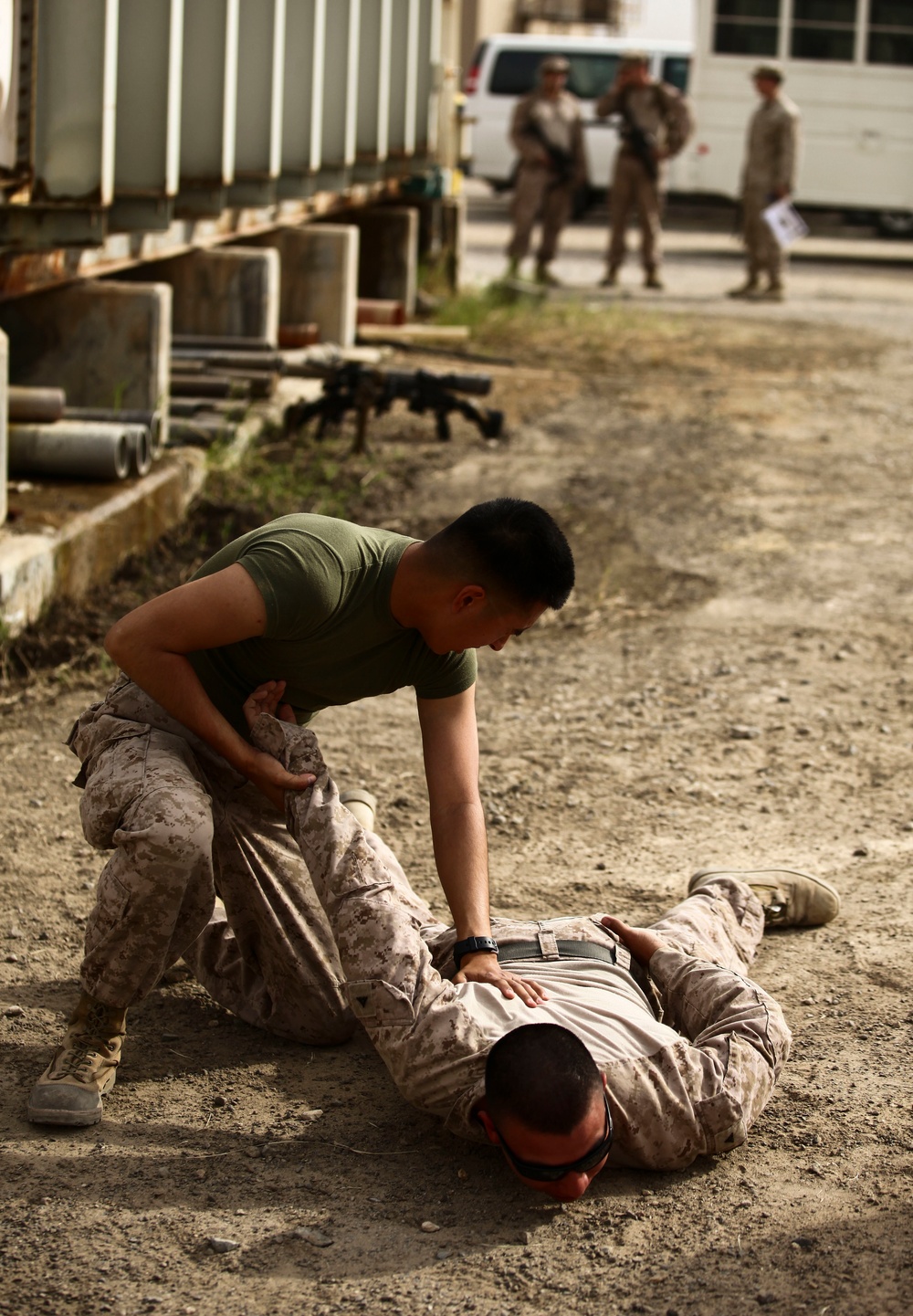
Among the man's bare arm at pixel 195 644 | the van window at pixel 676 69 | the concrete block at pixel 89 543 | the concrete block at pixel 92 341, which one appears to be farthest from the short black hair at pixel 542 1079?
the van window at pixel 676 69

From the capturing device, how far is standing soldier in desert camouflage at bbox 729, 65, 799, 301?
1521 cm

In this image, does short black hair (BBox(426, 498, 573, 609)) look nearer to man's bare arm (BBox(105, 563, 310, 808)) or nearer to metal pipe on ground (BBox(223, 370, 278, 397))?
man's bare arm (BBox(105, 563, 310, 808))

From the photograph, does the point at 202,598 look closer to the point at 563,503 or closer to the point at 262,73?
the point at 563,503

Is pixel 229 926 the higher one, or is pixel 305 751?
pixel 305 751

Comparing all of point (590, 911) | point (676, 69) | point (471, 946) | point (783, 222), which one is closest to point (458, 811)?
point (471, 946)

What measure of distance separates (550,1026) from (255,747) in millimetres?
807

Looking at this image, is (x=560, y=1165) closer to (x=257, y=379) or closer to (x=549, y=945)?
(x=549, y=945)

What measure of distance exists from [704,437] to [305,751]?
657cm

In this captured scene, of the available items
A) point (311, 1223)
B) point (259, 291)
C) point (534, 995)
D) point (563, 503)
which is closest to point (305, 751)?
point (534, 995)

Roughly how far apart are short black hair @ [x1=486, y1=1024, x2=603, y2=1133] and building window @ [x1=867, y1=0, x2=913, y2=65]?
18469mm

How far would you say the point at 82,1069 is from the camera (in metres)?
2.87

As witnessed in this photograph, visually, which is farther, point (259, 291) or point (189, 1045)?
point (259, 291)

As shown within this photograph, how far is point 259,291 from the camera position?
8.69 meters

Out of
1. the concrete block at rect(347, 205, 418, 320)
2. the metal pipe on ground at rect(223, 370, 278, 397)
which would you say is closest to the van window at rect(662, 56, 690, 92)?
the concrete block at rect(347, 205, 418, 320)
